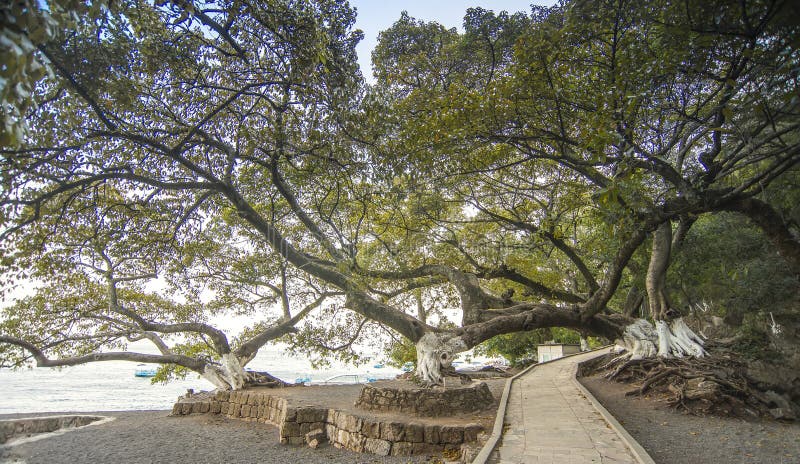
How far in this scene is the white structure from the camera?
64.9ft

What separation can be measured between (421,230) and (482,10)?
6.03 meters

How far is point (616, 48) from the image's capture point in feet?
20.8

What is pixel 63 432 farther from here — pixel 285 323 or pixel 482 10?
pixel 482 10

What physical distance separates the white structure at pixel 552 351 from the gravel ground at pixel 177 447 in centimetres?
1392

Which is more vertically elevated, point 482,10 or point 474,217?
point 482,10

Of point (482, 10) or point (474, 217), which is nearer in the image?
point (482, 10)

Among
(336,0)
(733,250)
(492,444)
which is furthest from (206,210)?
(733,250)

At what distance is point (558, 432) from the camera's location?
5891mm

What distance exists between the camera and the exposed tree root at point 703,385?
315 inches

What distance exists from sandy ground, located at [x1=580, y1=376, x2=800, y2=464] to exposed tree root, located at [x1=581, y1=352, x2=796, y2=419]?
12.0 inches

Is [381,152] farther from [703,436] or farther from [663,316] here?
[663,316]

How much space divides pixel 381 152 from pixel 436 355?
15.1 feet

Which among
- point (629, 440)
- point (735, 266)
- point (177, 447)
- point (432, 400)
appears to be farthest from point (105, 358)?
point (735, 266)

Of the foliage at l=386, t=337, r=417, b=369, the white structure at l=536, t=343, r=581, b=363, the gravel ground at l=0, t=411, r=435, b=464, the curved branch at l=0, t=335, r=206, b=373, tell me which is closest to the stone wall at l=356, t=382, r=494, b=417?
the gravel ground at l=0, t=411, r=435, b=464
